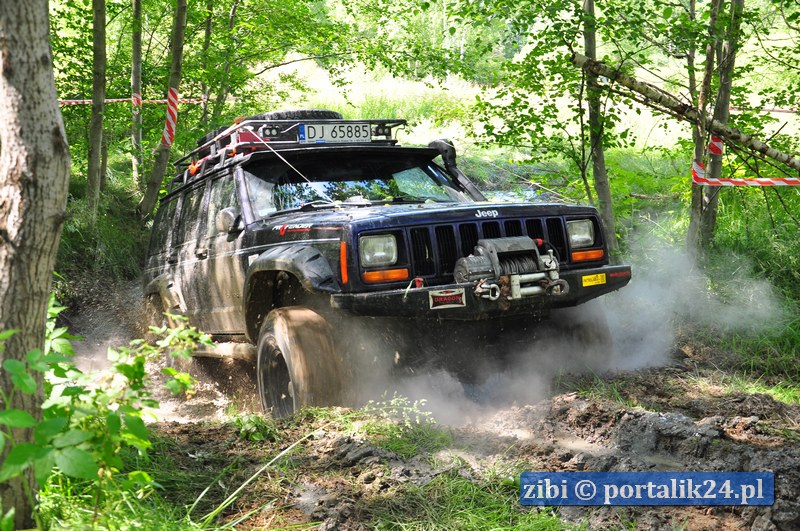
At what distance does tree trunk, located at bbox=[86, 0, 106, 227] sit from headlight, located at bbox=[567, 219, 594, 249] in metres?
7.49

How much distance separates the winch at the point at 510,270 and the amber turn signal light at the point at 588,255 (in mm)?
410

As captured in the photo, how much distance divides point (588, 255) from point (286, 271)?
6.81 ft

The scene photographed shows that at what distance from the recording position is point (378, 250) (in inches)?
174

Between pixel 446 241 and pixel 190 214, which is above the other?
pixel 190 214

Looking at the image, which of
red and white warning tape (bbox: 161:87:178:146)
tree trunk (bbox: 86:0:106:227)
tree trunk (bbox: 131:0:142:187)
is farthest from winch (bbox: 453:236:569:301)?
tree trunk (bbox: 131:0:142:187)

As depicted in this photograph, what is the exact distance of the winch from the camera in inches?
174

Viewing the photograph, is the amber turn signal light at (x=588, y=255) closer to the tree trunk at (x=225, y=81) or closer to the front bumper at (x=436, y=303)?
the front bumper at (x=436, y=303)

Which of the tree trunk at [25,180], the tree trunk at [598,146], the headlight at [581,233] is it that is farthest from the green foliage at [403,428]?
the tree trunk at [598,146]

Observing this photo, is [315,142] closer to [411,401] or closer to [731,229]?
[411,401]

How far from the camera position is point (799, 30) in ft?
26.4

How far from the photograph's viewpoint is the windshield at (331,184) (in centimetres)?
546

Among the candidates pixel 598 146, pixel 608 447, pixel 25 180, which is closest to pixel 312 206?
pixel 608 447

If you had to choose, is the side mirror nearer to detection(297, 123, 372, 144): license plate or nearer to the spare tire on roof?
detection(297, 123, 372, 144): license plate

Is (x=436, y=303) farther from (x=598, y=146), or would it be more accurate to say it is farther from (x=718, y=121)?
(x=718, y=121)
